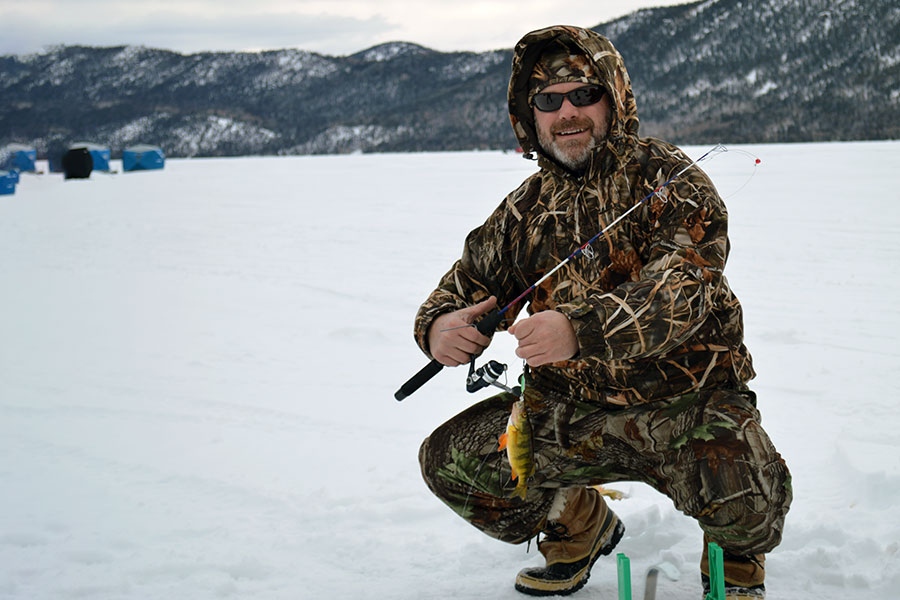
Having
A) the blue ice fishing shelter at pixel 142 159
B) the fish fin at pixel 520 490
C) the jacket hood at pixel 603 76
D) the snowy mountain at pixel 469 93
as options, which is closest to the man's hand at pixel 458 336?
the fish fin at pixel 520 490

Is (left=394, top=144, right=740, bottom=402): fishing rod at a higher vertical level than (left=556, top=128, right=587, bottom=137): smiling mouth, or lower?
lower

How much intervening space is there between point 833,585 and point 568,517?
2.65ft

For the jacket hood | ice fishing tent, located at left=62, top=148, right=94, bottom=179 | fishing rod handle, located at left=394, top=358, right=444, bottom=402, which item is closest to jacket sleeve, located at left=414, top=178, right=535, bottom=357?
fishing rod handle, located at left=394, top=358, right=444, bottom=402

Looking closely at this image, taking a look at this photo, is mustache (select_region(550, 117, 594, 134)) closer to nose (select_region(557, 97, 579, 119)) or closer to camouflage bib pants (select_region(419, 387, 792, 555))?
nose (select_region(557, 97, 579, 119))

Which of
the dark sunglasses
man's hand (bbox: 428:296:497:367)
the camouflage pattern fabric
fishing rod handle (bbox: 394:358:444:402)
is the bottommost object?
fishing rod handle (bbox: 394:358:444:402)

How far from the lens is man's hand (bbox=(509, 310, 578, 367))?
1993mm

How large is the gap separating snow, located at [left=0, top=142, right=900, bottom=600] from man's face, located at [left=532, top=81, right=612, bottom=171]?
133 centimetres

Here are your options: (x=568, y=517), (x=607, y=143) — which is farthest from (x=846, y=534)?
(x=607, y=143)

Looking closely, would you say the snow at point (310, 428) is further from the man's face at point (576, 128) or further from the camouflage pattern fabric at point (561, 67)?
the camouflage pattern fabric at point (561, 67)

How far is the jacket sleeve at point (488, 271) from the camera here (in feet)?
8.36

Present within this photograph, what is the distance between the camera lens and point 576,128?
2.45 meters

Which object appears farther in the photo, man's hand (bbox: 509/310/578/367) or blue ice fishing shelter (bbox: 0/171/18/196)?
blue ice fishing shelter (bbox: 0/171/18/196)

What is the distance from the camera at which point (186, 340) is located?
603 cm

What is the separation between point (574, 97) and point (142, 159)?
1692 inches
